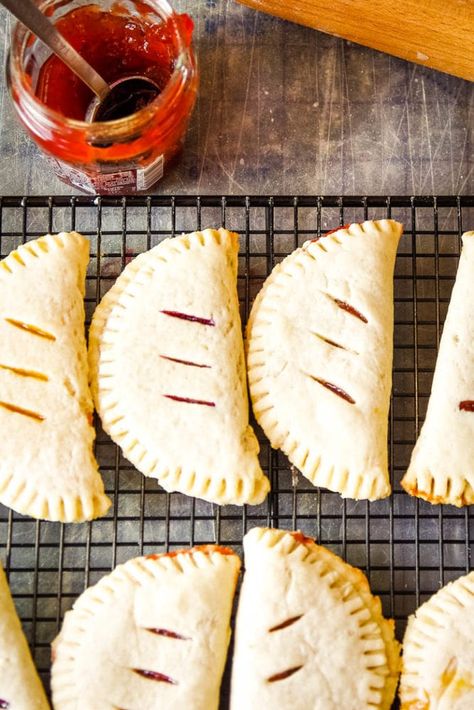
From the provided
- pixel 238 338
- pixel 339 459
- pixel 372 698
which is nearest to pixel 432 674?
pixel 372 698

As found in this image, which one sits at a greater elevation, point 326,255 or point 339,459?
point 326,255

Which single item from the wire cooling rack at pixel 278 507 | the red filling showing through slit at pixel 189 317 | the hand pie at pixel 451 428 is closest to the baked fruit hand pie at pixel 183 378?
the red filling showing through slit at pixel 189 317

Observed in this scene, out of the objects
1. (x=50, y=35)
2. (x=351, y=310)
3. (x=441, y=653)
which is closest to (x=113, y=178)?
(x=50, y=35)

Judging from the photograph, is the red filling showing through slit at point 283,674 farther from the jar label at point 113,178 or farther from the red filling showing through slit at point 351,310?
the jar label at point 113,178

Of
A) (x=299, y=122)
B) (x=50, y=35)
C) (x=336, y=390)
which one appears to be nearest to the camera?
(x=50, y=35)

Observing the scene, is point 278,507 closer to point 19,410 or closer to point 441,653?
point 441,653

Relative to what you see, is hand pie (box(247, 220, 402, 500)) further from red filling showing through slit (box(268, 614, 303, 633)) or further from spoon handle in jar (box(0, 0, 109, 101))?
spoon handle in jar (box(0, 0, 109, 101))

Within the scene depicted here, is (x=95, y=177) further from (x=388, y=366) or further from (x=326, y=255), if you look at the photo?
(x=388, y=366)
